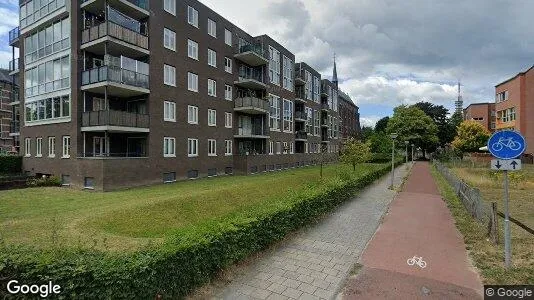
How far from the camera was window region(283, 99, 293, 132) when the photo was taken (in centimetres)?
4175

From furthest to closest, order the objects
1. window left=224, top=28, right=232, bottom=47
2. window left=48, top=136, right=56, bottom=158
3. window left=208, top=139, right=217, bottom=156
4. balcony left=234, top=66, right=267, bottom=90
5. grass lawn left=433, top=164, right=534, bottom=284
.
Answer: balcony left=234, top=66, right=267, bottom=90
window left=224, top=28, right=232, bottom=47
window left=208, top=139, right=217, bottom=156
window left=48, top=136, right=56, bottom=158
grass lawn left=433, top=164, right=534, bottom=284

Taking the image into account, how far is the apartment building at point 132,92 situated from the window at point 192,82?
8cm

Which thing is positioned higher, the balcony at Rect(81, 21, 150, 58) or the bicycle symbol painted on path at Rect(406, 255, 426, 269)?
the balcony at Rect(81, 21, 150, 58)

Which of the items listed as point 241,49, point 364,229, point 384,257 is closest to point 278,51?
point 241,49

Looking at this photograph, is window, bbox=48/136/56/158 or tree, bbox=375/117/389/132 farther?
tree, bbox=375/117/389/132

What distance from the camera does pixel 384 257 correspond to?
27.3 ft

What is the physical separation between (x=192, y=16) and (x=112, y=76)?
10.5 metres

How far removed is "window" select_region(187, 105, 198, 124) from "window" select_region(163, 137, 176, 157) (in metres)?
2.59

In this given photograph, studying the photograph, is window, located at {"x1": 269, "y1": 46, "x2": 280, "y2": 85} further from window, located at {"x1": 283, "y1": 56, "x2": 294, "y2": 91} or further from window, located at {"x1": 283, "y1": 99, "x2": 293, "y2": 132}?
window, located at {"x1": 283, "y1": 99, "x2": 293, "y2": 132}

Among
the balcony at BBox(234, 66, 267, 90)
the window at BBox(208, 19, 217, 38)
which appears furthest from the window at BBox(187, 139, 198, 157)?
the window at BBox(208, 19, 217, 38)

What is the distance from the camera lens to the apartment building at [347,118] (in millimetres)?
83488

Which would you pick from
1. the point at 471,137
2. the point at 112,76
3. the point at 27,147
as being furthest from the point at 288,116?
the point at 471,137

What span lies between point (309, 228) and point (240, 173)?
21.7 metres

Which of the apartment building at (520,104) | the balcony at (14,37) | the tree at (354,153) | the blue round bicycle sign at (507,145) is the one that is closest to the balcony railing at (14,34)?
the balcony at (14,37)
